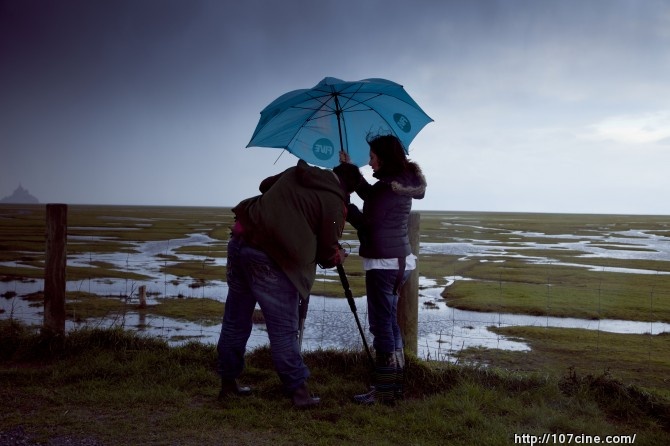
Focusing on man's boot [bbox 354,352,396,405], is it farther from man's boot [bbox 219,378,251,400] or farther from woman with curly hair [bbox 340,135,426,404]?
man's boot [bbox 219,378,251,400]

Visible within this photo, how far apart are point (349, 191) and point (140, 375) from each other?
3.46 m

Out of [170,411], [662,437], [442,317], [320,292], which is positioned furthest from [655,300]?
[170,411]

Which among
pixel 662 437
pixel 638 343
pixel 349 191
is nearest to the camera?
pixel 662 437

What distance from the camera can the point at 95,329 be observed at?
7250 millimetres

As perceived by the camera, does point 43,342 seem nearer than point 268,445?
No

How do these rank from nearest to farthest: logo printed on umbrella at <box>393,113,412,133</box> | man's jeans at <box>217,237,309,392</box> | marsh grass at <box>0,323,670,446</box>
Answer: marsh grass at <box>0,323,670,446</box>, man's jeans at <box>217,237,309,392</box>, logo printed on umbrella at <box>393,113,412,133</box>

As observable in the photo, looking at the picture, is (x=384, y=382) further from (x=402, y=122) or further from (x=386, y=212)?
(x=402, y=122)

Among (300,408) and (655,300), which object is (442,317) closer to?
(655,300)

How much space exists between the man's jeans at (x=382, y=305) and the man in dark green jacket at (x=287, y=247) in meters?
0.50

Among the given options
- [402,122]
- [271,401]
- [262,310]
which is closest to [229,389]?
[271,401]

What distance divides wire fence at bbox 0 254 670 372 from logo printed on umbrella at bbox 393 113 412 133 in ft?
9.55

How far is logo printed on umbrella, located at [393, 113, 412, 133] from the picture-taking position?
5.82 metres

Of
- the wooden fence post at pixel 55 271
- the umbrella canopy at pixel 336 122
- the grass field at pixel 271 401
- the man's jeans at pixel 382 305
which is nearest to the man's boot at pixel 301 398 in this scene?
the grass field at pixel 271 401

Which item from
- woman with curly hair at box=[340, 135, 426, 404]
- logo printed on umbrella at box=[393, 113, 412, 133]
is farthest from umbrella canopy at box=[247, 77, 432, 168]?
woman with curly hair at box=[340, 135, 426, 404]
